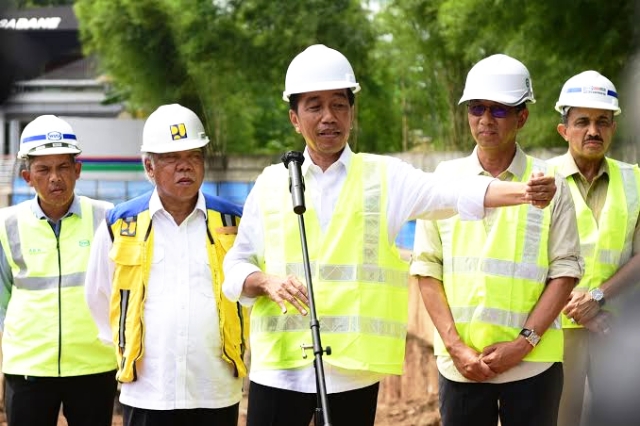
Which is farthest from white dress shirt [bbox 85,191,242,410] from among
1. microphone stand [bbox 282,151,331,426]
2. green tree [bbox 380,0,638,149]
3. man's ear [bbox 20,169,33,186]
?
green tree [bbox 380,0,638,149]

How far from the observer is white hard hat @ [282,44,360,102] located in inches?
188

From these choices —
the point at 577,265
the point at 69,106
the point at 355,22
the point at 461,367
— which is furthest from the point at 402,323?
the point at 69,106

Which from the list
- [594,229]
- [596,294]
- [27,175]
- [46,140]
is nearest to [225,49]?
[27,175]

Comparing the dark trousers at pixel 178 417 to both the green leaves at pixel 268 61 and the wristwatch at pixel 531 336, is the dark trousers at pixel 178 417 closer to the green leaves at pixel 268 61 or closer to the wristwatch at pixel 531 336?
the wristwatch at pixel 531 336

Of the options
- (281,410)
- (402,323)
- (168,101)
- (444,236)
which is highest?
(168,101)

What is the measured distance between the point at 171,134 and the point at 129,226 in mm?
404

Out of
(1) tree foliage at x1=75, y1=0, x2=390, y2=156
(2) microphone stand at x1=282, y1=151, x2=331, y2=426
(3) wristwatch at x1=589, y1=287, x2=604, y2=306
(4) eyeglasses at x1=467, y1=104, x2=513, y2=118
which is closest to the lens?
(2) microphone stand at x1=282, y1=151, x2=331, y2=426

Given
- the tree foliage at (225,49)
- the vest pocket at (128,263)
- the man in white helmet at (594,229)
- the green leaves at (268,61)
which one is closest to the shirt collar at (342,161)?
the vest pocket at (128,263)

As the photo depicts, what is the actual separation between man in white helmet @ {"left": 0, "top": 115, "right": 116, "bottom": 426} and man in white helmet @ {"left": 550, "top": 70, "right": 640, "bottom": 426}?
84.0 inches

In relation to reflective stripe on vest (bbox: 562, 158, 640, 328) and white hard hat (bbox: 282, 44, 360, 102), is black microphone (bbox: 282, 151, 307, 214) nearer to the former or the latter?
white hard hat (bbox: 282, 44, 360, 102)

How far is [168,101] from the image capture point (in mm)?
20516

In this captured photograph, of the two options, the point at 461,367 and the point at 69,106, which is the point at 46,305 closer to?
Answer: the point at 461,367

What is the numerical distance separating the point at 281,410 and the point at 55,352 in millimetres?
1766

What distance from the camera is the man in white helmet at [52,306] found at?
20.2 ft
